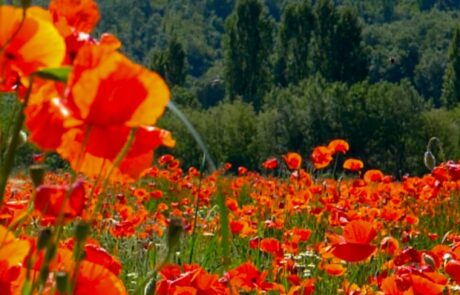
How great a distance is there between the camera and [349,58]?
4062 centimetres

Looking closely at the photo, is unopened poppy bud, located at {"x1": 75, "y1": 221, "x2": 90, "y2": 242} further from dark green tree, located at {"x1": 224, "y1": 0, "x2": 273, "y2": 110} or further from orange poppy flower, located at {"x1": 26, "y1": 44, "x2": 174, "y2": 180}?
dark green tree, located at {"x1": 224, "y1": 0, "x2": 273, "y2": 110}

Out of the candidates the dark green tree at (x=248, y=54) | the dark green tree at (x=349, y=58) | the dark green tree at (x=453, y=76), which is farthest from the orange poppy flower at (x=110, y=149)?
the dark green tree at (x=349, y=58)

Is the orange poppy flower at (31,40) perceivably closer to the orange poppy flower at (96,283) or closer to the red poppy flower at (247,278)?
the orange poppy flower at (96,283)

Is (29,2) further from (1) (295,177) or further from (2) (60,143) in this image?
(1) (295,177)

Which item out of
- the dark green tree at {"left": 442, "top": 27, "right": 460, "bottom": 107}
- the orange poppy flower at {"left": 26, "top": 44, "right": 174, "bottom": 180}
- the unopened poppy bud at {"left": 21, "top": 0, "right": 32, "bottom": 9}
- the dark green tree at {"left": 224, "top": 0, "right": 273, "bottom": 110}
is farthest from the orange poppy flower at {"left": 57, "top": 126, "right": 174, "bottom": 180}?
the dark green tree at {"left": 442, "top": 27, "right": 460, "bottom": 107}

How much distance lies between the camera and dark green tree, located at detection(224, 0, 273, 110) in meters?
41.3

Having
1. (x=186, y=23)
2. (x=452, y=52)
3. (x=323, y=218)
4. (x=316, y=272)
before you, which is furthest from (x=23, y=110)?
(x=186, y=23)

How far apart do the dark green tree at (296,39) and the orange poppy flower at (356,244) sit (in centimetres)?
4046

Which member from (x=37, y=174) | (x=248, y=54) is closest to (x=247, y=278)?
(x=37, y=174)

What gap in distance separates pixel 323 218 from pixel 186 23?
98357 millimetres

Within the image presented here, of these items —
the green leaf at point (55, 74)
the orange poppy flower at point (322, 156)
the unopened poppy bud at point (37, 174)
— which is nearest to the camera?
the green leaf at point (55, 74)

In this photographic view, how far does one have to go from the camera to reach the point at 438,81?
232 ft

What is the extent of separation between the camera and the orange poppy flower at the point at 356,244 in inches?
59.8

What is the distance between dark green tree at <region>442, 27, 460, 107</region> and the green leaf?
39.5m
